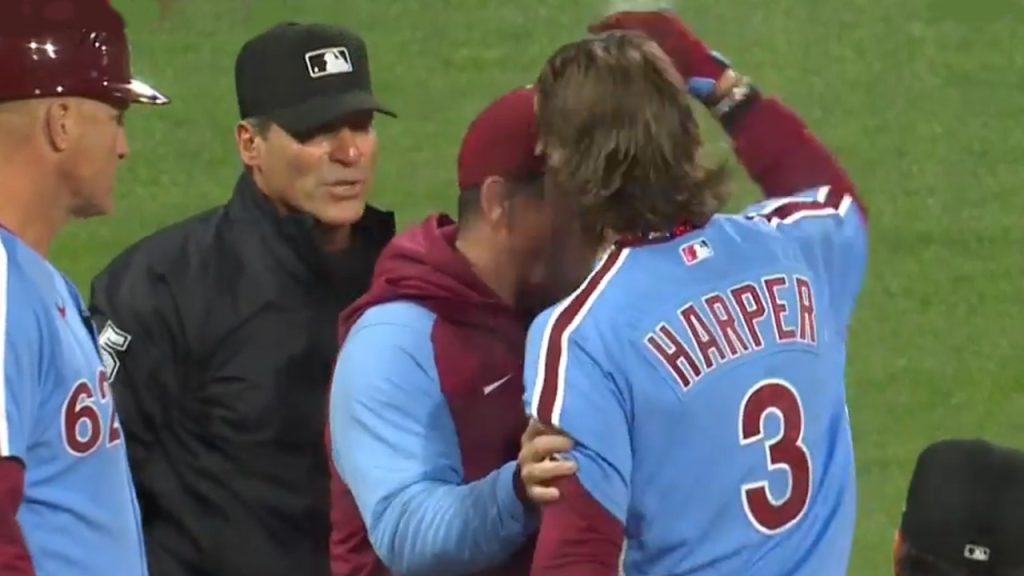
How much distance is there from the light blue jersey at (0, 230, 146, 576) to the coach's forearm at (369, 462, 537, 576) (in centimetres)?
33

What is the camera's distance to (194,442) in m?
3.19

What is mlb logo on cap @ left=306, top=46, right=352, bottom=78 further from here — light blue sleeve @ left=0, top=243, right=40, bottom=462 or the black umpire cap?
the black umpire cap

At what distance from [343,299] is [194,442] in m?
0.34

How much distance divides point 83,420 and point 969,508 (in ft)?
3.50

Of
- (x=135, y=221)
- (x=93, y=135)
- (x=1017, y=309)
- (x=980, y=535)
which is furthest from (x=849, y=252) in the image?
(x=135, y=221)

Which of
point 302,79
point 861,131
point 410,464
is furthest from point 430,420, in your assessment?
point 861,131

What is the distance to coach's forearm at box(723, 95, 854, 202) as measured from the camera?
269cm

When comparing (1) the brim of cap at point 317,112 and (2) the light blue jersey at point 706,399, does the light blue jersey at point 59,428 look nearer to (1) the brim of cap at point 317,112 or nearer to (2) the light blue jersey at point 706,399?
(2) the light blue jersey at point 706,399

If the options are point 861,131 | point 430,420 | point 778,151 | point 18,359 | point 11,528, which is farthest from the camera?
point 861,131

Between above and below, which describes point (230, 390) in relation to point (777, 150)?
below

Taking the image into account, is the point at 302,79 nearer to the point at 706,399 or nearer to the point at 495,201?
the point at 495,201

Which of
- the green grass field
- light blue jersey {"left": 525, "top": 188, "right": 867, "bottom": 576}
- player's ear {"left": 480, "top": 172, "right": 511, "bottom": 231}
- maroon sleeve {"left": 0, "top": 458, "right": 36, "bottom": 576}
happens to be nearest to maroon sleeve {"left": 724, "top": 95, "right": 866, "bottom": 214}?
light blue jersey {"left": 525, "top": 188, "right": 867, "bottom": 576}

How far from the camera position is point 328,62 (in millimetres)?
3330

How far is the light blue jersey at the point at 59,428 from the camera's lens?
2.14 metres
